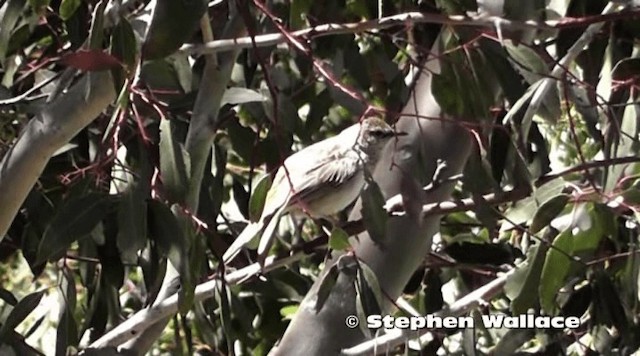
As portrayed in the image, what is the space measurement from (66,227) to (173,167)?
7.1 inches

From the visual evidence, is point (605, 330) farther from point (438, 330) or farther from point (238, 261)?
point (238, 261)

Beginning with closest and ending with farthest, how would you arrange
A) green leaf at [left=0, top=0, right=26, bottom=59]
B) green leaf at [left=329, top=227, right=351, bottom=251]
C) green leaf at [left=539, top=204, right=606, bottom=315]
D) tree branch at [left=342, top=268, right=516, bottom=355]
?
1. green leaf at [left=329, top=227, right=351, bottom=251]
2. green leaf at [left=0, top=0, right=26, bottom=59]
3. green leaf at [left=539, top=204, right=606, bottom=315]
4. tree branch at [left=342, top=268, right=516, bottom=355]

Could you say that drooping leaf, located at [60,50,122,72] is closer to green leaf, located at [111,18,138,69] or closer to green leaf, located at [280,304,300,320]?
green leaf, located at [111,18,138,69]

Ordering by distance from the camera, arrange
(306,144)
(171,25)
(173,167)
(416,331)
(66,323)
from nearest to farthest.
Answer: (171,25)
(173,167)
(66,323)
(416,331)
(306,144)

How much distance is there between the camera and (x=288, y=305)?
2352 millimetres

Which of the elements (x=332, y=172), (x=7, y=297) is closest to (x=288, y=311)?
(x=332, y=172)

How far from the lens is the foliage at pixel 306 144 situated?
1415mm

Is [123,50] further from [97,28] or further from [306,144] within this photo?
[306,144]

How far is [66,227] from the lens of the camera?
1.44 metres

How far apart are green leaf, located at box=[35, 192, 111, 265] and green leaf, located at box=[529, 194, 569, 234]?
605 millimetres

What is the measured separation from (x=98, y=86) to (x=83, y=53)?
217mm

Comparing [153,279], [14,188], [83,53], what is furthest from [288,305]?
[83,53]

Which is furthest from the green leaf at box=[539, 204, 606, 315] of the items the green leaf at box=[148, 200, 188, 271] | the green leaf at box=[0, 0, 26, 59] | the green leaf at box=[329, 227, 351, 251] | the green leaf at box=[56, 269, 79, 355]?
the green leaf at box=[0, 0, 26, 59]

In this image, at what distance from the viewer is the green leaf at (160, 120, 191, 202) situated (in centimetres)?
136
